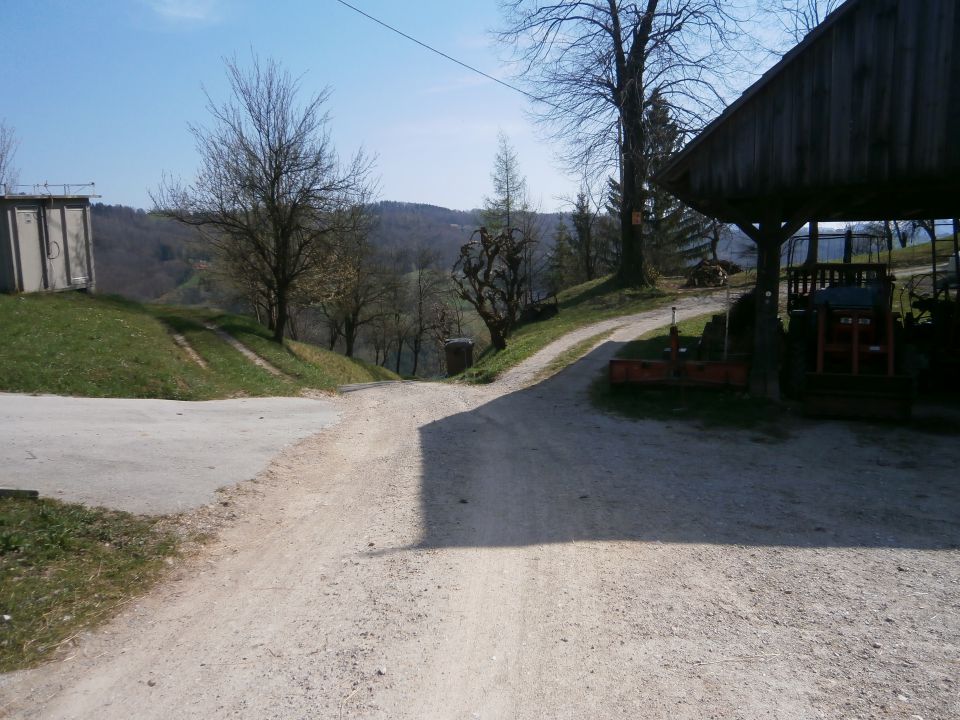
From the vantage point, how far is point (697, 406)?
1191 cm

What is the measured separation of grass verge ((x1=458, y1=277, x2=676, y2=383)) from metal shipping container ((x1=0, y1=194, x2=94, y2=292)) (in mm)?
13868

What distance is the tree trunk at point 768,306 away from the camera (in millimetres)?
12656

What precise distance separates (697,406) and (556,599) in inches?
295

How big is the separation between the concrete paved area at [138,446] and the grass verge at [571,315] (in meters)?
7.08

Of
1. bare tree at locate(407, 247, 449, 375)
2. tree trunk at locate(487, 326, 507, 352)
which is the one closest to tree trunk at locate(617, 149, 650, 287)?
tree trunk at locate(487, 326, 507, 352)

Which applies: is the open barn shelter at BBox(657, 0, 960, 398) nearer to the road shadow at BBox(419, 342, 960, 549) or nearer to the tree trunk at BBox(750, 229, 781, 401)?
the tree trunk at BBox(750, 229, 781, 401)

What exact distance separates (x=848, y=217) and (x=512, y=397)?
10554 millimetres

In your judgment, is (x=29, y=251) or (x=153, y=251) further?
(x=153, y=251)

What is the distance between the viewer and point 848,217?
1828 cm

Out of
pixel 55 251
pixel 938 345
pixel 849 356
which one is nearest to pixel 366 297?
pixel 55 251

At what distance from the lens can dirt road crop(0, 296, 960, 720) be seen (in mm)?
3959

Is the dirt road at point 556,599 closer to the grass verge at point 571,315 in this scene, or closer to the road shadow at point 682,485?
the road shadow at point 682,485

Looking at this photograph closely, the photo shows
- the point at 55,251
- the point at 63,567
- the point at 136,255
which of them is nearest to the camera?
the point at 63,567

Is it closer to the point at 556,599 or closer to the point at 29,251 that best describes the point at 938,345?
the point at 556,599
